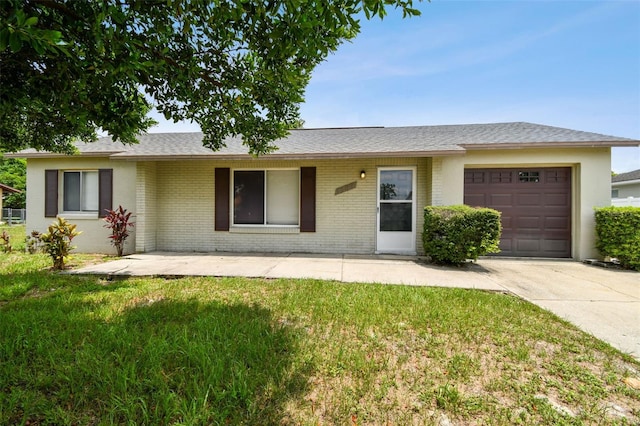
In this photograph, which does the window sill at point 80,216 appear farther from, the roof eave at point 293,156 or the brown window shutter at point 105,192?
the roof eave at point 293,156

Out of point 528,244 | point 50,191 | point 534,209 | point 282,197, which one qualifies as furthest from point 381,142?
point 50,191

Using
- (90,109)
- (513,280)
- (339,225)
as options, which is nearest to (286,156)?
(339,225)

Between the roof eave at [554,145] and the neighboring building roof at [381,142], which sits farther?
the neighboring building roof at [381,142]

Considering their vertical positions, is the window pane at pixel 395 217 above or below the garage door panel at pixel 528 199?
below

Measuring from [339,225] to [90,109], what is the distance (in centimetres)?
585

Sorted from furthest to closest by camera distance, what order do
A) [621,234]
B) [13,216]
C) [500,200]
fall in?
1. [13,216]
2. [500,200]
3. [621,234]

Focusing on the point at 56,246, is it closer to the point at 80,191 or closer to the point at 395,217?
the point at 80,191

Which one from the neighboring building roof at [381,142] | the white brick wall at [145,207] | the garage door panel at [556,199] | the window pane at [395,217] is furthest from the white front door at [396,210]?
the white brick wall at [145,207]

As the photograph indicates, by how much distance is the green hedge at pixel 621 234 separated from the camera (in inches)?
235

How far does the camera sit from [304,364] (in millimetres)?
2350

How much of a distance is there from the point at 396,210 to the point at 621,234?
16.3ft

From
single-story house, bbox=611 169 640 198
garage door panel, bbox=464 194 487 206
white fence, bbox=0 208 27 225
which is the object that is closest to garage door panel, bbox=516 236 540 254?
garage door panel, bbox=464 194 487 206

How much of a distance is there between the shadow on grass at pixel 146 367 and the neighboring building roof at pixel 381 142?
3.90 meters

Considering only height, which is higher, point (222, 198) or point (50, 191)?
point (50, 191)
